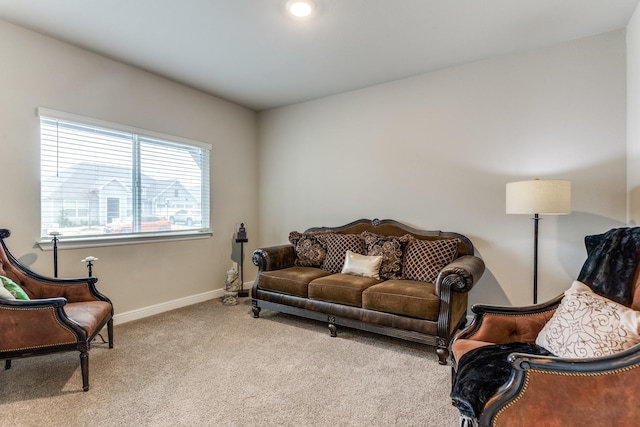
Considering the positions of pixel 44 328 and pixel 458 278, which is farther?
pixel 458 278

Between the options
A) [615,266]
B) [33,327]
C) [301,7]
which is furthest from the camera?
[301,7]

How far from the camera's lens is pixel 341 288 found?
3045mm

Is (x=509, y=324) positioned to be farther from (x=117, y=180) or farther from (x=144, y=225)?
(x=117, y=180)

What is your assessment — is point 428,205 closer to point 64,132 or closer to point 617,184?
point 617,184

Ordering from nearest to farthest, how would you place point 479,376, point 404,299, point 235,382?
1. point 479,376
2. point 235,382
3. point 404,299

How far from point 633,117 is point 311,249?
122 inches

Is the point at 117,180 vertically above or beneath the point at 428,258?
above

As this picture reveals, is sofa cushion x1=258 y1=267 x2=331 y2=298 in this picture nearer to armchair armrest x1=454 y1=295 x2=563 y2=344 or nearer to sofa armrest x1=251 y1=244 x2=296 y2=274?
sofa armrest x1=251 y1=244 x2=296 y2=274

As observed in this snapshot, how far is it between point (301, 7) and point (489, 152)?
225 centimetres

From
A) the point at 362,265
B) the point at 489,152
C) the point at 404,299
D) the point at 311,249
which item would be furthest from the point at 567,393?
the point at 311,249

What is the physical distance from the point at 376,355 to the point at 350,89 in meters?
3.08

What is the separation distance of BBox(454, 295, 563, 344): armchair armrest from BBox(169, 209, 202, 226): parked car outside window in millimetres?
3398

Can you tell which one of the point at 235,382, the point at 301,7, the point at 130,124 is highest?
the point at 301,7

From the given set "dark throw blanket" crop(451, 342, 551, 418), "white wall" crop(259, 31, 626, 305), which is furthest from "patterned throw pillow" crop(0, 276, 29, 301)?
"white wall" crop(259, 31, 626, 305)
